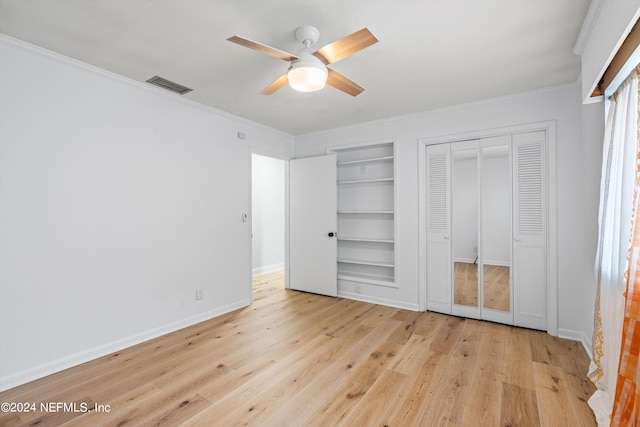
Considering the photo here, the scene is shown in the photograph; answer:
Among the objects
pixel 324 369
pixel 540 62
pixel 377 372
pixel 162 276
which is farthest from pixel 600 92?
pixel 162 276

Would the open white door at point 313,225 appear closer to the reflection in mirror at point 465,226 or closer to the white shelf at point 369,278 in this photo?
the white shelf at point 369,278

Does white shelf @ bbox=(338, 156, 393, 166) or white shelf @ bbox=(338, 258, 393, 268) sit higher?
white shelf @ bbox=(338, 156, 393, 166)

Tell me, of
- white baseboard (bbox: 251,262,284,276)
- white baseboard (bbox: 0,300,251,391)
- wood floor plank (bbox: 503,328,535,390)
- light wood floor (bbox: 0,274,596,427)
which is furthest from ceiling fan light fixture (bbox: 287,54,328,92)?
white baseboard (bbox: 251,262,284,276)

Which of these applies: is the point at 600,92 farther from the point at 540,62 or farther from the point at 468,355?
the point at 468,355

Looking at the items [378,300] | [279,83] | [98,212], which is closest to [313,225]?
[378,300]

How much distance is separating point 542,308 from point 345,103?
3.19 metres

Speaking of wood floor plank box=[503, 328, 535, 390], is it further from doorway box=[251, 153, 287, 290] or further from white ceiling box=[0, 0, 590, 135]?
doorway box=[251, 153, 287, 290]

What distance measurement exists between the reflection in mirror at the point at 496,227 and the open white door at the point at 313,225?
2025 millimetres

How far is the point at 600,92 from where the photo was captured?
7.13ft

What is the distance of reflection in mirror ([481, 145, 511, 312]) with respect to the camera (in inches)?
135

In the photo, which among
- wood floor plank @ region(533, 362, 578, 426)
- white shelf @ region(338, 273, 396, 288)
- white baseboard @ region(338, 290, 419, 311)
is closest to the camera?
wood floor plank @ region(533, 362, 578, 426)

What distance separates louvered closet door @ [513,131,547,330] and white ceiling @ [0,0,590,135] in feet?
2.27

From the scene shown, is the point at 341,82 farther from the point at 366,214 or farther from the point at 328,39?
the point at 366,214

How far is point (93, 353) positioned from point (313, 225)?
121 inches
